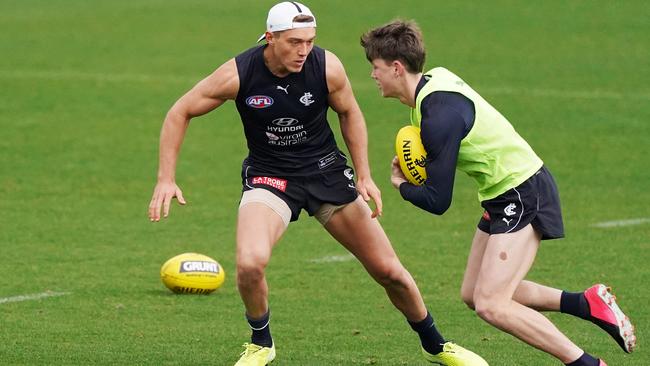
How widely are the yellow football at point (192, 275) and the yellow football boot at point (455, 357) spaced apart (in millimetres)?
2989

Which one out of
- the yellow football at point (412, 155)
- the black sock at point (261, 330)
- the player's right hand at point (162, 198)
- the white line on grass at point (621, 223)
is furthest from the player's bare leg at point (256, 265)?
the white line on grass at point (621, 223)

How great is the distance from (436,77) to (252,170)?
65.8 inches

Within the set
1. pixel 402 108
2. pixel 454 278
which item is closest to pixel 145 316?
pixel 454 278

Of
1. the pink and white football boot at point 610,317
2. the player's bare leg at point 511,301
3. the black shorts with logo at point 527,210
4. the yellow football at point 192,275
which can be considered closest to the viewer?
the player's bare leg at point 511,301

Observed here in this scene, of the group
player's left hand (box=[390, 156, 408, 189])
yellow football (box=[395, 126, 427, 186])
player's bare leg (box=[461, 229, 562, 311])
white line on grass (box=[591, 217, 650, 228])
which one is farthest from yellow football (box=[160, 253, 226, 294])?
white line on grass (box=[591, 217, 650, 228])

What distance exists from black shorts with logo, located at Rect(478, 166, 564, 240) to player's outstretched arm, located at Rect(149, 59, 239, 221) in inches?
77.1

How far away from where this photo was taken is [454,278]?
41.8 feet

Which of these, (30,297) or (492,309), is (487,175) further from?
(30,297)

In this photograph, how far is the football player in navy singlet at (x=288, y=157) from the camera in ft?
29.1

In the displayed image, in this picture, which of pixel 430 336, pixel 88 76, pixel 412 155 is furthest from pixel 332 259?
pixel 88 76

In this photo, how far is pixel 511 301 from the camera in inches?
324

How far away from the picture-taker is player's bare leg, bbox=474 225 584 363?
320 inches

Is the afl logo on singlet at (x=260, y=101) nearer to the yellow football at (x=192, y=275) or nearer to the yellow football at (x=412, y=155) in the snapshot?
the yellow football at (x=412, y=155)

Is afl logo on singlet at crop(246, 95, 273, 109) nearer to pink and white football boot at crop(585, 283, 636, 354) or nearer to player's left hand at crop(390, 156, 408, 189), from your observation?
player's left hand at crop(390, 156, 408, 189)
